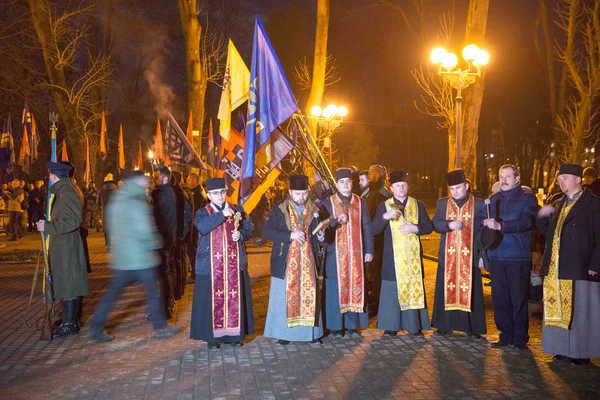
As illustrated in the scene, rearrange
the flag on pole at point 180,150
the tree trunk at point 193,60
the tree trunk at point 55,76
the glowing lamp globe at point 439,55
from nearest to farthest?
the flag on pole at point 180,150 → the glowing lamp globe at point 439,55 → the tree trunk at point 55,76 → the tree trunk at point 193,60

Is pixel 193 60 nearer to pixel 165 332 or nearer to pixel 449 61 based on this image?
pixel 449 61

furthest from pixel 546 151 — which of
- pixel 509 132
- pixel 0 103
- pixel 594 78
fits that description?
pixel 0 103

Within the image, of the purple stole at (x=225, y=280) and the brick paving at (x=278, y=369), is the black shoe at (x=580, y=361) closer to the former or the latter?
the brick paving at (x=278, y=369)

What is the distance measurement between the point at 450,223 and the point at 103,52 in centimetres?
2790

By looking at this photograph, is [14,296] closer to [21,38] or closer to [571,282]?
[571,282]

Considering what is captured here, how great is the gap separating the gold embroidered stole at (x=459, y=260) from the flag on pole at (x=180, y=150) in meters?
6.54

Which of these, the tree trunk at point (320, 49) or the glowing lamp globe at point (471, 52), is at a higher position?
the tree trunk at point (320, 49)

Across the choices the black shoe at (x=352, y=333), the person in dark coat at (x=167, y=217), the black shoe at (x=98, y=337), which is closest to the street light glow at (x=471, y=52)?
the person in dark coat at (x=167, y=217)

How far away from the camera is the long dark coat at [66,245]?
8039mm

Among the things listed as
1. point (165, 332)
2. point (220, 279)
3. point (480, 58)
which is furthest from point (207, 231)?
point (480, 58)

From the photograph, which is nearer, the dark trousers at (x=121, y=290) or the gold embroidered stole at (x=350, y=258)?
the dark trousers at (x=121, y=290)

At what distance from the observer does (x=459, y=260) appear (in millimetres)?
8211

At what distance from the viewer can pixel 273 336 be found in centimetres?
784

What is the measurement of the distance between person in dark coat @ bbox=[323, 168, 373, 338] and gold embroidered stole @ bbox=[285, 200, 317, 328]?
42 cm
